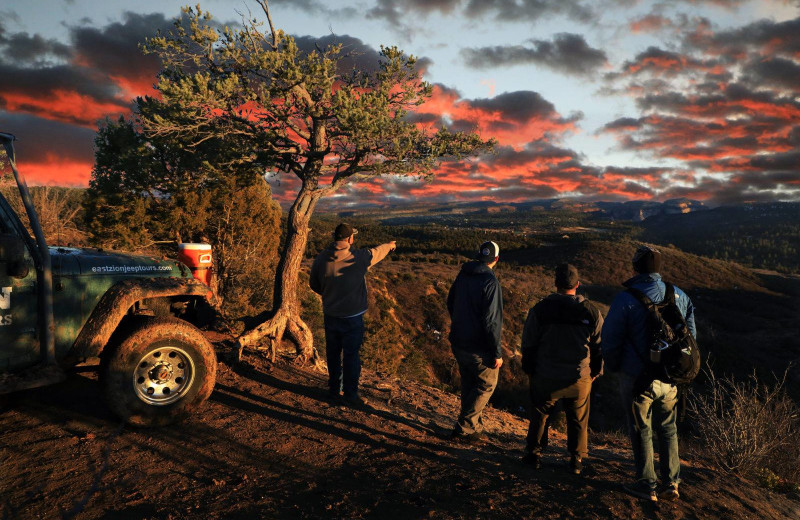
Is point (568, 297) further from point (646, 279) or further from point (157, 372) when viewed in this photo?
point (157, 372)

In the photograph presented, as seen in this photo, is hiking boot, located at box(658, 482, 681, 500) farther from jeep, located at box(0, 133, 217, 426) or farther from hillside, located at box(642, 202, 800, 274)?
hillside, located at box(642, 202, 800, 274)

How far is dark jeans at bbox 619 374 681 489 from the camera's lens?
12.6 feet

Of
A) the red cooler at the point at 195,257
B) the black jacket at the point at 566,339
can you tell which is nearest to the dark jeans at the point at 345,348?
the red cooler at the point at 195,257

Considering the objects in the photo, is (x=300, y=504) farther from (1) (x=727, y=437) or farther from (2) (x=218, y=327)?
(2) (x=218, y=327)

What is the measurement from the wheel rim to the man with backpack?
4458mm

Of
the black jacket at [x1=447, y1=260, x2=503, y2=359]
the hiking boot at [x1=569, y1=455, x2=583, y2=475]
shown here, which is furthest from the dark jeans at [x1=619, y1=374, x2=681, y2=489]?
the black jacket at [x1=447, y1=260, x2=503, y2=359]

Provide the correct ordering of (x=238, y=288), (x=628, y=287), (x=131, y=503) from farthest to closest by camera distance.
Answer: (x=238, y=288) < (x=628, y=287) < (x=131, y=503)

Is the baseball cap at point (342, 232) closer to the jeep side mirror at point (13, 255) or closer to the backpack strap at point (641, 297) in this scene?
the jeep side mirror at point (13, 255)

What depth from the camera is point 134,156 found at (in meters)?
12.9

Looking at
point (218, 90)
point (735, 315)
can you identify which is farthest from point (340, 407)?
point (735, 315)

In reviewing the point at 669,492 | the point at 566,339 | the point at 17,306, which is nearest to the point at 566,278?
the point at 566,339

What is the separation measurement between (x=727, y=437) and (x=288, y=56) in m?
9.04

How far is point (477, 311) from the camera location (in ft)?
15.4

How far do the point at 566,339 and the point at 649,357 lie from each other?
0.72 meters
